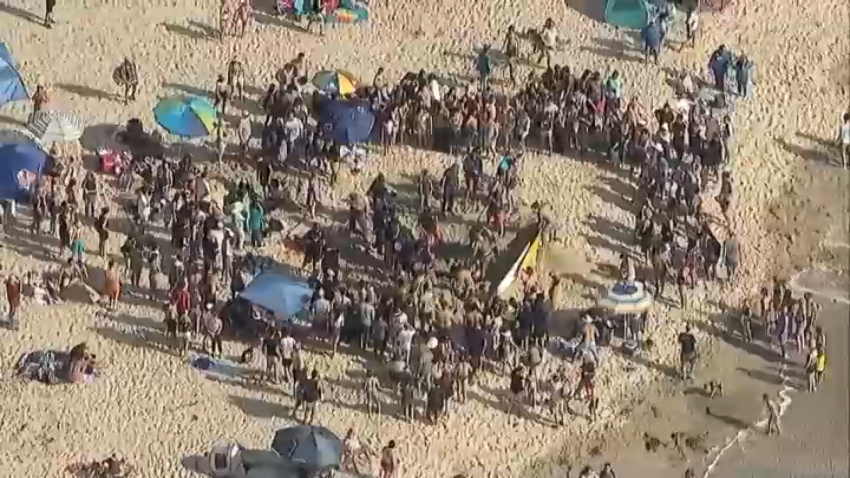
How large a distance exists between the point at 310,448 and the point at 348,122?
8.73m

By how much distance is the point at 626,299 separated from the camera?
134 feet

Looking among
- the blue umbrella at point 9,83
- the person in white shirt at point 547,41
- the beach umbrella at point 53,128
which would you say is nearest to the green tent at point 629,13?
the person in white shirt at point 547,41

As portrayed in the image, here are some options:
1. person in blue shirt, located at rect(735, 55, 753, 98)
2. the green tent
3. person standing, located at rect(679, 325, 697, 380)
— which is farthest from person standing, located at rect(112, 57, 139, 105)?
person in blue shirt, located at rect(735, 55, 753, 98)

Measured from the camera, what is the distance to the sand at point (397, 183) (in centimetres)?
3891

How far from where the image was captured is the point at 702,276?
1660 inches

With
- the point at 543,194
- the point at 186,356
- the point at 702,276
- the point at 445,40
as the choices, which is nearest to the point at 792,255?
the point at 702,276

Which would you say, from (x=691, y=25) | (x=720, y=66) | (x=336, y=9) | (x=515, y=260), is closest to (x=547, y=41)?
(x=691, y=25)

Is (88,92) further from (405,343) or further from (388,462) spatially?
(388,462)

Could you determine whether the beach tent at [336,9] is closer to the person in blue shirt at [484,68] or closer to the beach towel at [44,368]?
the person in blue shirt at [484,68]

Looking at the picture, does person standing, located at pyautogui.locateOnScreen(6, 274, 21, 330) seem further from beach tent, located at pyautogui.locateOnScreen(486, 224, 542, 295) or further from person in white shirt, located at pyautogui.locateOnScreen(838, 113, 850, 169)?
person in white shirt, located at pyautogui.locateOnScreen(838, 113, 850, 169)

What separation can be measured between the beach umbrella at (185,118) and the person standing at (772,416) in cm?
1337

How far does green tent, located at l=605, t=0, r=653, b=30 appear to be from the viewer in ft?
151

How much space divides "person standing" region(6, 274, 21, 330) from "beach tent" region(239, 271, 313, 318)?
4634mm

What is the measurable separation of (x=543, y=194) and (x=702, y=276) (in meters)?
3.99
